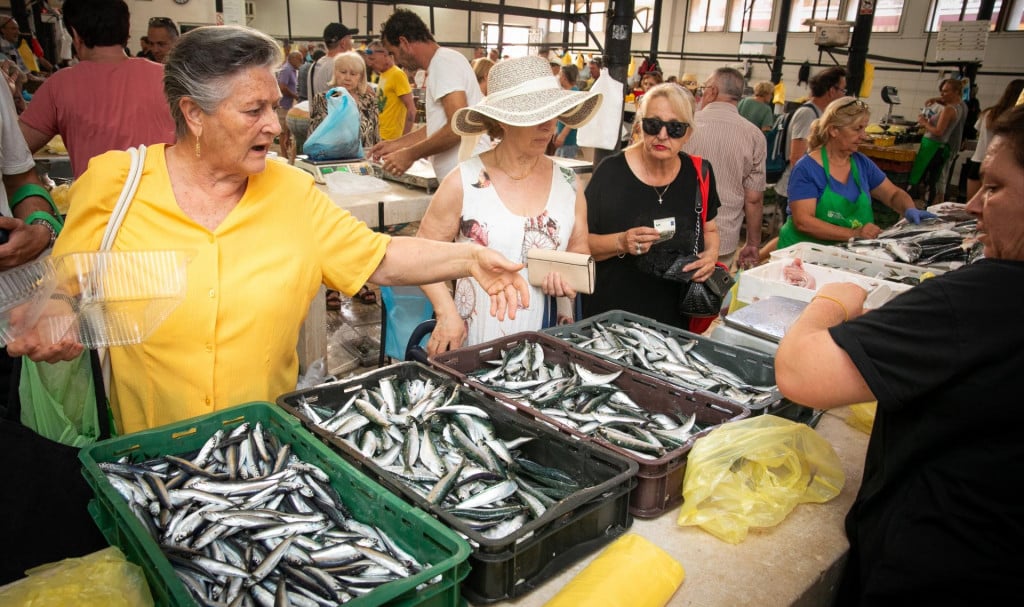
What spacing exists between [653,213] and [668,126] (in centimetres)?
45

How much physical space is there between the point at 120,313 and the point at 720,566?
156 cm

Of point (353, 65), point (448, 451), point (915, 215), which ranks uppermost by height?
point (353, 65)

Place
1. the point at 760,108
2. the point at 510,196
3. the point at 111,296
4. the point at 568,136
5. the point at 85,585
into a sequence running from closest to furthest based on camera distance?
the point at 85,585, the point at 111,296, the point at 510,196, the point at 760,108, the point at 568,136

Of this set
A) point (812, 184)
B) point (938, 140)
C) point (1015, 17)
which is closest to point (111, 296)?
point (812, 184)

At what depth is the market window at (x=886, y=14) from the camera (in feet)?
52.9

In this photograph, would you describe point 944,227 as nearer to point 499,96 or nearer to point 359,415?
point 499,96

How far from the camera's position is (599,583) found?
1.40 meters

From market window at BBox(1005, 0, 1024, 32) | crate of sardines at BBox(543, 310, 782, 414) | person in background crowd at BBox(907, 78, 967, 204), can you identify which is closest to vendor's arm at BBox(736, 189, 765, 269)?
crate of sardines at BBox(543, 310, 782, 414)

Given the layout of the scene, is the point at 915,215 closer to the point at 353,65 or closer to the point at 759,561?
the point at 759,561

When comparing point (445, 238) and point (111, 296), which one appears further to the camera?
point (445, 238)

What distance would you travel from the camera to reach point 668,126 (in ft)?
10.8

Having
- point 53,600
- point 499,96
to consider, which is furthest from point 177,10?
point 53,600

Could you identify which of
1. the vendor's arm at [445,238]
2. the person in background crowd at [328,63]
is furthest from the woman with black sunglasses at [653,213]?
the person in background crowd at [328,63]

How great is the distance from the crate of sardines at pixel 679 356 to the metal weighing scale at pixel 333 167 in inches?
114
